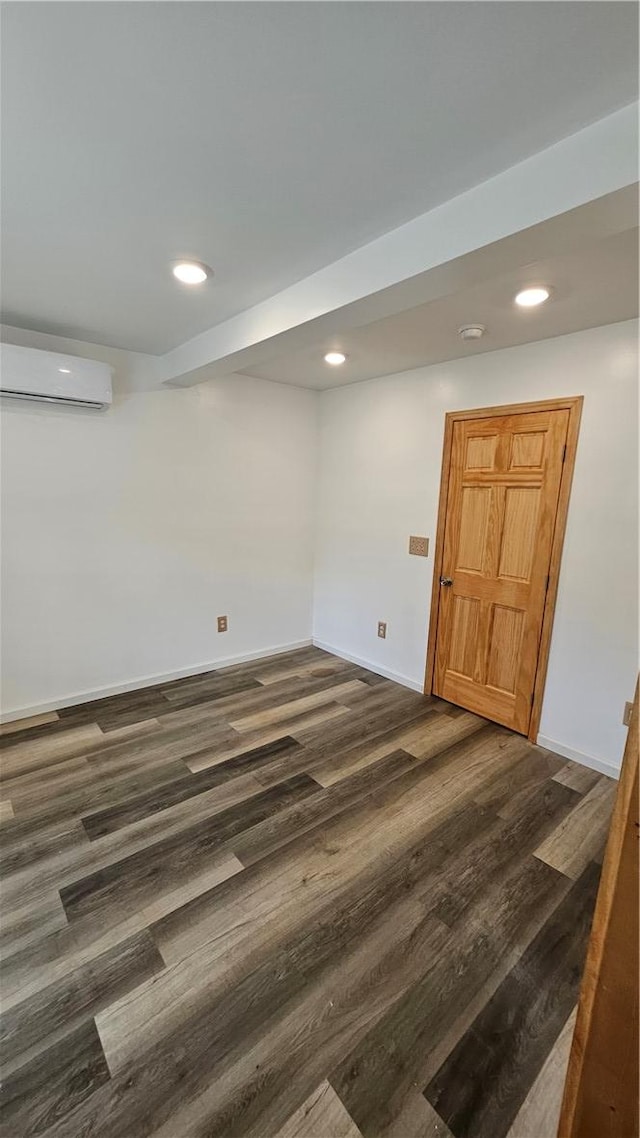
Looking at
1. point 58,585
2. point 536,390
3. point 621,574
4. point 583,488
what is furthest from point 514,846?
point 58,585

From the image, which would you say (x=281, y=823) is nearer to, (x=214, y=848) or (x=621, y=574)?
(x=214, y=848)

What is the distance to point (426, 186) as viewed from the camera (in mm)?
1328

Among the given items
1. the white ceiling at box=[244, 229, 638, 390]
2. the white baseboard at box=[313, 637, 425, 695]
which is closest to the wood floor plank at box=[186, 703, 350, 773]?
the white baseboard at box=[313, 637, 425, 695]

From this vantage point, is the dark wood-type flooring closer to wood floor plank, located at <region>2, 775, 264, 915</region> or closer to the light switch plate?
wood floor plank, located at <region>2, 775, 264, 915</region>

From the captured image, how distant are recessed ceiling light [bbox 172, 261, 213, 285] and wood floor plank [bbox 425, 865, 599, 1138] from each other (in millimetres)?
2792

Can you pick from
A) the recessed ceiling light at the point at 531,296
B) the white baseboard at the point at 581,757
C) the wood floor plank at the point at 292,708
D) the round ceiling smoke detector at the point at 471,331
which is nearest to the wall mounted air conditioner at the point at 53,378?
the round ceiling smoke detector at the point at 471,331

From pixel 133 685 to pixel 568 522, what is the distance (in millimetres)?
3141

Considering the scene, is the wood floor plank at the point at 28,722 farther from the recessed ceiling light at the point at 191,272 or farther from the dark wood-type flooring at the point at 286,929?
the recessed ceiling light at the point at 191,272

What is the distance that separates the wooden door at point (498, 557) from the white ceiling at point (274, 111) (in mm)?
1605

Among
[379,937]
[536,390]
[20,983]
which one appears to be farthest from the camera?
[536,390]

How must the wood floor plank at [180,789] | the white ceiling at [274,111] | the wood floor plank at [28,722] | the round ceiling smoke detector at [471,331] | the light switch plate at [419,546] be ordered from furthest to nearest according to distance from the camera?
the light switch plate at [419,546] → the wood floor plank at [28,722] → the round ceiling smoke detector at [471,331] → the wood floor plank at [180,789] → the white ceiling at [274,111]

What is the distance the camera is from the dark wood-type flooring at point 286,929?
3.74 feet

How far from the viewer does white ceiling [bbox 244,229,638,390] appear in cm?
169

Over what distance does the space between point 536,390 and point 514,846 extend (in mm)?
2418
